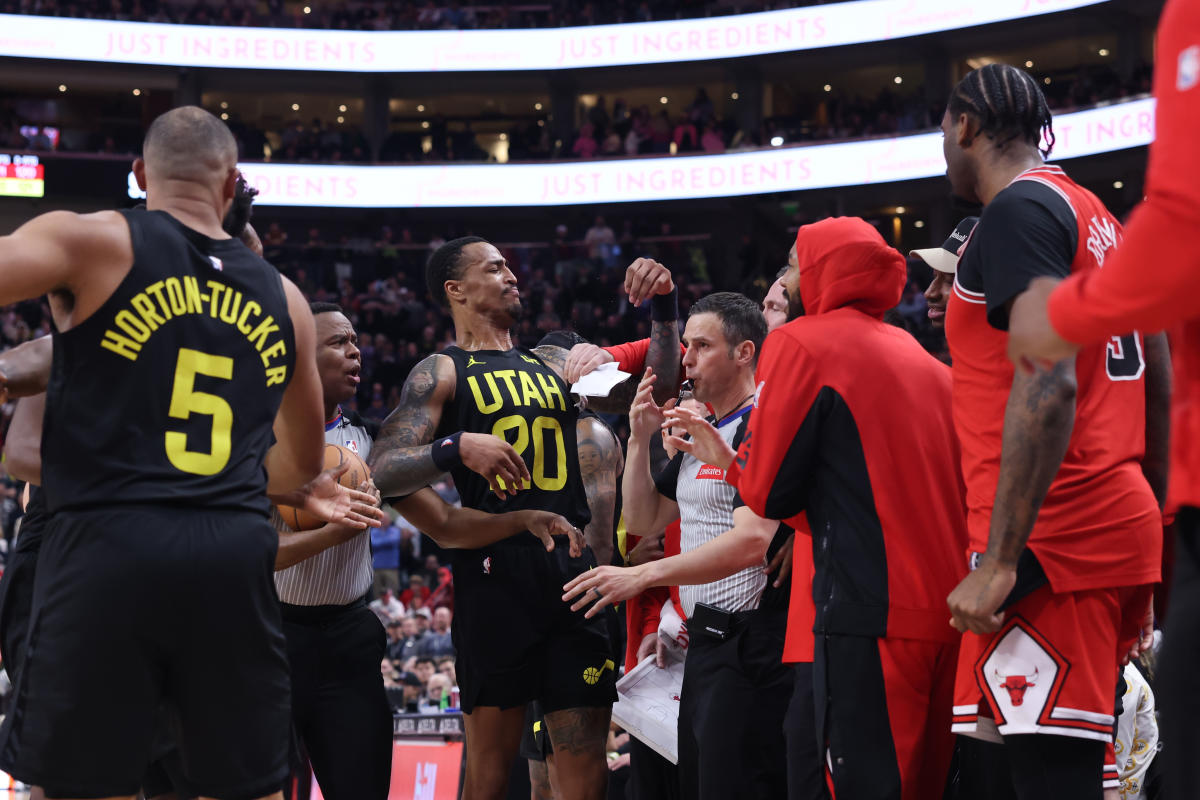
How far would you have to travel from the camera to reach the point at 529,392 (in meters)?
5.12

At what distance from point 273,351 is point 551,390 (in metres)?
2.18

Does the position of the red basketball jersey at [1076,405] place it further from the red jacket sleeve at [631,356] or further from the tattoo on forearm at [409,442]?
the red jacket sleeve at [631,356]

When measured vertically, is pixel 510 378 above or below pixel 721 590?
above

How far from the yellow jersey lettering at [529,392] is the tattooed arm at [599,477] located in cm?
31

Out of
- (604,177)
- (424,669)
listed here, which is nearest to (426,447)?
(424,669)

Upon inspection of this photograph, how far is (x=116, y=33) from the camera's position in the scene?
27.8m

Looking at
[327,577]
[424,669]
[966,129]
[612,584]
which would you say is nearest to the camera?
[966,129]

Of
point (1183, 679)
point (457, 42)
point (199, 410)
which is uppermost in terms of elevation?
point (457, 42)

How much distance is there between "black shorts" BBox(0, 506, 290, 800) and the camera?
2.72 metres

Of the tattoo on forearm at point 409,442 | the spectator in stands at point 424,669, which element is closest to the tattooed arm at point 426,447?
the tattoo on forearm at point 409,442

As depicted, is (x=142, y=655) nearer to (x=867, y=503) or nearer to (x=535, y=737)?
(x=867, y=503)

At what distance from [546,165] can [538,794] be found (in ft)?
76.1

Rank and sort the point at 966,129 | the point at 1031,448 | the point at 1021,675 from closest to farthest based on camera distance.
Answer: the point at 1031,448 < the point at 1021,675 < the point at 966,129

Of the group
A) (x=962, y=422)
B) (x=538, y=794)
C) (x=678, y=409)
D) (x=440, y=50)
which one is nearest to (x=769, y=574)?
(x=678, y=409)
